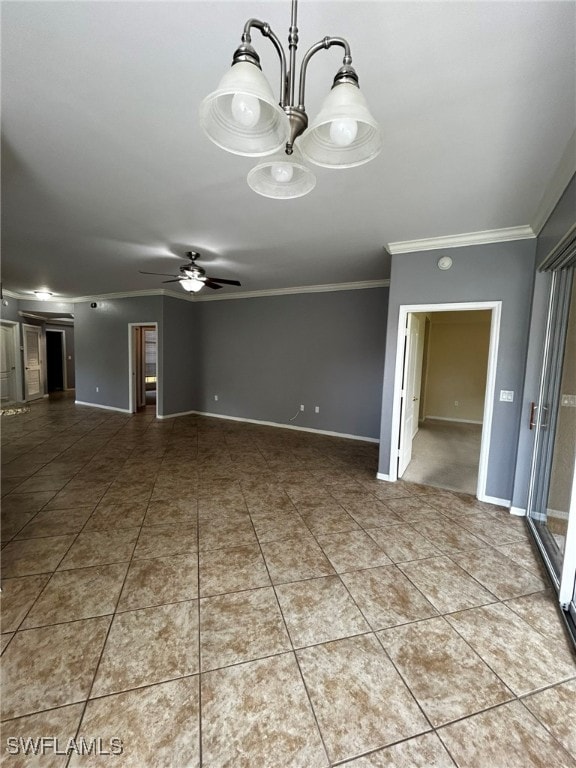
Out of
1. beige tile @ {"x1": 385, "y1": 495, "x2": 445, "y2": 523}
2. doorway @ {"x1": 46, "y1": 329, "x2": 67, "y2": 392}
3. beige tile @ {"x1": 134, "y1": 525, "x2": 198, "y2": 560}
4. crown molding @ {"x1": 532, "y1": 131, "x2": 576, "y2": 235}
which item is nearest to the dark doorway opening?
doorway @ {"x1": 46, "y1": 329, "x2": 67, "y2": 392}

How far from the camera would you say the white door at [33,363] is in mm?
7930

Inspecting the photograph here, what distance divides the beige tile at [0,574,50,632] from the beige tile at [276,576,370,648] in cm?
145

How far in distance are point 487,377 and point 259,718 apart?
3.26 m

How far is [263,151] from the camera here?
3.34 ft

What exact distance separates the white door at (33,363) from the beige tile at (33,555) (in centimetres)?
735

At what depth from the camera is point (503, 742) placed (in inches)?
47.4

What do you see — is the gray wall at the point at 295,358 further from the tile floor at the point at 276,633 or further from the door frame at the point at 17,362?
the door frame at the point at 17,362

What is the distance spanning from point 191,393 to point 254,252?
4264 millimetres

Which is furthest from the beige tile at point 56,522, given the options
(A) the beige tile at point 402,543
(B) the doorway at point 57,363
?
Answer: (B) the doorway at point 57,363

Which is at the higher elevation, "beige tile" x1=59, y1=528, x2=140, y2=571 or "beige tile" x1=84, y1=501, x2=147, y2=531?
"beige tile" x1=84, y1=501, x2=147, y2=531

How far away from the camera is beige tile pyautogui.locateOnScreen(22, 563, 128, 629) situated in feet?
5.68

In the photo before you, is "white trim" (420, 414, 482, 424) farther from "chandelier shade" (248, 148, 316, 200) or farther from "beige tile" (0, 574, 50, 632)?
"beige tile" (0, 574, 50, 632)

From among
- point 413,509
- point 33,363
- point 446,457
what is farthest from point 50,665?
point 33,363

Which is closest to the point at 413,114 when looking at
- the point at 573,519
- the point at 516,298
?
the point at 516,298
